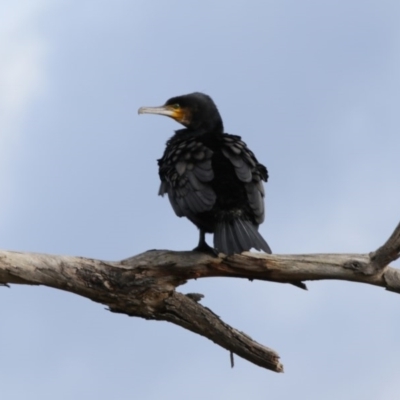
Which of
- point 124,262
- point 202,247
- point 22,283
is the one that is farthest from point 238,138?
point 22,283

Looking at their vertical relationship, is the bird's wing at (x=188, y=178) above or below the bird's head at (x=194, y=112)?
below

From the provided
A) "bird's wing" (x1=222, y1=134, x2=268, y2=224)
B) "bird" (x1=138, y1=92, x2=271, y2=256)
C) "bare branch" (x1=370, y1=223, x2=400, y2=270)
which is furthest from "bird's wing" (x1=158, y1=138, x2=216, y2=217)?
"bare branch" (x1=370, y1=223, x2=400, y2=270)

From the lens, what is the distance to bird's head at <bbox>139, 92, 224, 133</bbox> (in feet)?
22.1

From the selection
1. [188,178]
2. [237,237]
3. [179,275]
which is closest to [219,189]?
[188,178]

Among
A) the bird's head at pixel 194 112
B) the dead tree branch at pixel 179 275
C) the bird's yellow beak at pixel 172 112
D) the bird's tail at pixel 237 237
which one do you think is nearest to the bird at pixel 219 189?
the bird's tail at pixel 237 237

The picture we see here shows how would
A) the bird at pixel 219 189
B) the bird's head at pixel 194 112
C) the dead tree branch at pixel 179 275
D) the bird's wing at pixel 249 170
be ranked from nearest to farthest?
the dead tree branch at pixel 179 275
the bird at pixel 219 189
the bird's wing at pixel 249 170
the bird's head at pixel 194 112

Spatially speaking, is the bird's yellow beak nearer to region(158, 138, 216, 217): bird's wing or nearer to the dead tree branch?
region(158, 138, 216, 217): bird's wing

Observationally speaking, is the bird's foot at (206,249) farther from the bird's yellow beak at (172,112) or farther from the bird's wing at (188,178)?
the bird's yellow beak at (172,112)

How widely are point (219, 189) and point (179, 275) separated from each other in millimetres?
588

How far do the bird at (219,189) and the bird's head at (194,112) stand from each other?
46cm

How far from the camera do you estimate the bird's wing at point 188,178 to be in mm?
5773

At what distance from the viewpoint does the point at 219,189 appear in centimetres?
586

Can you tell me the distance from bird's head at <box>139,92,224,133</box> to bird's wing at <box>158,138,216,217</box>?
47cm

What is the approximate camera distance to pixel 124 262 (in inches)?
224
